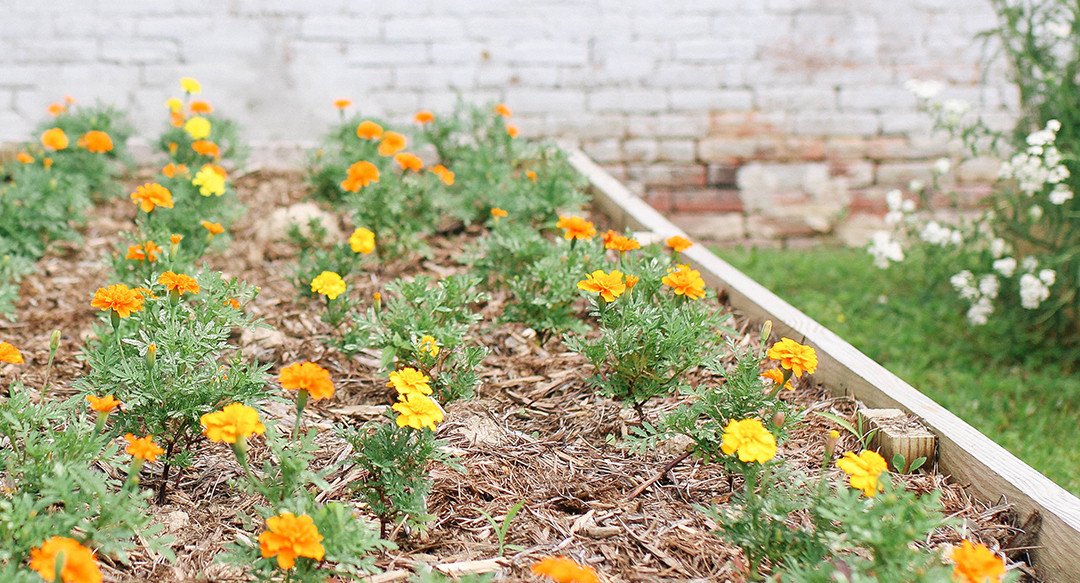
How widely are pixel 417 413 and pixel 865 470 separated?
30.5 inches

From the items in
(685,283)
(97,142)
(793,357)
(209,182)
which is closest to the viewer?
(793,357)

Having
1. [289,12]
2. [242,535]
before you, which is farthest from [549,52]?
[242,535]

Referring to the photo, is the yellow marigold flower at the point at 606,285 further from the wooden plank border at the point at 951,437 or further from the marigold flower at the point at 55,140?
the marigold flower at the point at 55,140

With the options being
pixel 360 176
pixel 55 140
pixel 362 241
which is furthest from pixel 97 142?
pixel 362 241

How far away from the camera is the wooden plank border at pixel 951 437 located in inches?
71.7

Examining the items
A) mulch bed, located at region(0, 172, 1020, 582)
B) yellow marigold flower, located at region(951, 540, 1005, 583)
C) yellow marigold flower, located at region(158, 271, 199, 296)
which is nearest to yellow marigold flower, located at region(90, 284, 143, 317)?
yellow marigold flower, located at region(158, 271, 199, 296)

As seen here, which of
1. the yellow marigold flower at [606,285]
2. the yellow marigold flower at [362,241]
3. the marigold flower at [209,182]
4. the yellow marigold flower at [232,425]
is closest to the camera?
the yellow marigold flower at [232,425]

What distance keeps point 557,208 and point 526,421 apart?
4.73 ft

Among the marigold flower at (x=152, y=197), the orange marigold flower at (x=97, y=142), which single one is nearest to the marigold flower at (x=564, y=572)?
the marigold flower at (x=152, y=197)

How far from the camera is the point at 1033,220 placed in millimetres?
3838

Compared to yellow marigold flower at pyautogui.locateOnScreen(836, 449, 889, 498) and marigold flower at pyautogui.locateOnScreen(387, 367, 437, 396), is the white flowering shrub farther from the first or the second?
marigold flower at pyautogui.locateOnScreen(387, 367, 437, 396)

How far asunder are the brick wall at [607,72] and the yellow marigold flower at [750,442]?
4.14m

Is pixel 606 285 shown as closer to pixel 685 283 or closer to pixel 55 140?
pixel 685 283

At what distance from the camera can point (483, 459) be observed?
6.96 ft
